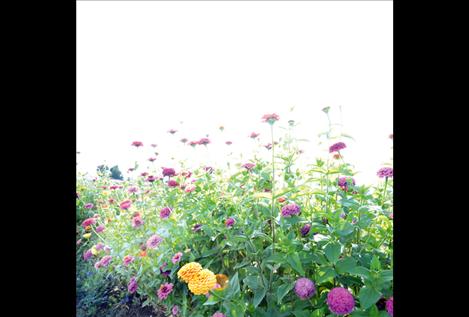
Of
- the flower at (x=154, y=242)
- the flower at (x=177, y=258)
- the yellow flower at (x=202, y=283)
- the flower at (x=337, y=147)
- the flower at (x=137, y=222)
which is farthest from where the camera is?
the flower at (x=137, y=222)

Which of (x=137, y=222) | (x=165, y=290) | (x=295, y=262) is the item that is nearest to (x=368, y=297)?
(x=295, y=262)

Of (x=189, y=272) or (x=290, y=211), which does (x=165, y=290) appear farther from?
(x=290, y=211)

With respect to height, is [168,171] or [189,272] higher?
[168,171]

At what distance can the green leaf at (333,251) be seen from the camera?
1.00 metres

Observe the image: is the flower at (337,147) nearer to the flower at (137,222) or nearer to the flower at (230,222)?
the flower at (230,222)

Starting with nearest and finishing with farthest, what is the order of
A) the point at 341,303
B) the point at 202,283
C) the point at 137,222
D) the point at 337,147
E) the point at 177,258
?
the point at 341,303 < the point at 202,283 < the point at 337,147 < the point at 177,258 < the point at 137,222

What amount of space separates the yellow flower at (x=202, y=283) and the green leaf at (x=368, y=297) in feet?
1.17

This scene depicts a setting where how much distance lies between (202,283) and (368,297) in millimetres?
397

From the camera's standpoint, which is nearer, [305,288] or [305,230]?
[305,288]

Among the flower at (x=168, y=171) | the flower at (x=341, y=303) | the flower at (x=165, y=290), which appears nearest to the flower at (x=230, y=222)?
the flower at (x=165, y=290)

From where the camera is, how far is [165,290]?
1327 millimetres

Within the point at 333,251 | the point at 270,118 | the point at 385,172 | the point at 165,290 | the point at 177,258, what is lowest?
the point at 165,290

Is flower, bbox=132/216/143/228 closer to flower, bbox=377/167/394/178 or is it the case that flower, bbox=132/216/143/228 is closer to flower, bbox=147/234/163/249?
flower, bbox=147/234/163/249
